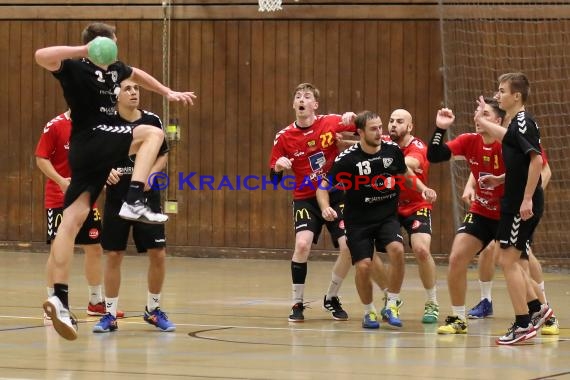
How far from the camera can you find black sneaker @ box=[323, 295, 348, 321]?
35.0ft

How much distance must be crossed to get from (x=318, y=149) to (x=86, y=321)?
8.98 feet

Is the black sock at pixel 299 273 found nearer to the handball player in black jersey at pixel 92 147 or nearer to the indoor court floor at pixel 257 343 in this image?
the indoor court floor at pixel 257 343

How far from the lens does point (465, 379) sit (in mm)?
6996

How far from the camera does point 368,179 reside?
10102 millimetres

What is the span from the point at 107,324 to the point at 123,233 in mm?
845

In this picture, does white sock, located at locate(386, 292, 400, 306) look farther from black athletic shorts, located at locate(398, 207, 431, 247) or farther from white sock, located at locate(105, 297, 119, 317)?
white sock, located at locate(105, 297, 119, 317)

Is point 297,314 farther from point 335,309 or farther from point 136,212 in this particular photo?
point 136,212

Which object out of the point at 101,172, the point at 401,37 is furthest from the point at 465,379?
the point at 401,37

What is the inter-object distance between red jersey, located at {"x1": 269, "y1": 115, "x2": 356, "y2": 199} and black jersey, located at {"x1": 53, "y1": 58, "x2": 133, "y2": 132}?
282cm

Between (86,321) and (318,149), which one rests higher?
(318,149)

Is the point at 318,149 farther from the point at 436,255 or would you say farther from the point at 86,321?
the point at 436,255

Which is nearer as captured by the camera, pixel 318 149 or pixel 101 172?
pixel 101 172

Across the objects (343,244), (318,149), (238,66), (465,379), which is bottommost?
(465,379)

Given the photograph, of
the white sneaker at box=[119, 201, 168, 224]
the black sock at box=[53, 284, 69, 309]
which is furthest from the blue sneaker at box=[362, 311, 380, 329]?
the black sock at box=[53, 284, 69, 309]
